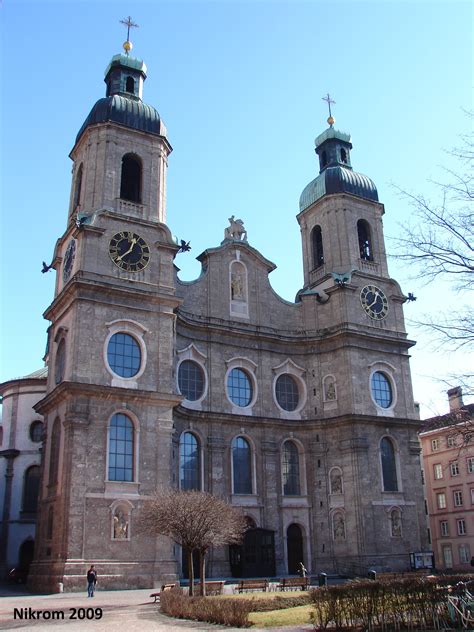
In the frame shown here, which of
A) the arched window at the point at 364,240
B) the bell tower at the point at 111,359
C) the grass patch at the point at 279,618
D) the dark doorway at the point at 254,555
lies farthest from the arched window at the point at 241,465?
the grass patch at the point at 279,618

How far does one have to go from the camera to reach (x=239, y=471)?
37031 millimetres

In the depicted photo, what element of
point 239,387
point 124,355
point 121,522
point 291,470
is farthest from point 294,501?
point 124,355

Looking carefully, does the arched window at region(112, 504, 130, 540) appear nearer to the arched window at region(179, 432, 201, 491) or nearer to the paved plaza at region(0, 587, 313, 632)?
the paved plaza at region(0, 587, 313, 632)

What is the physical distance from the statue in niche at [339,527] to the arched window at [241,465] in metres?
5.22

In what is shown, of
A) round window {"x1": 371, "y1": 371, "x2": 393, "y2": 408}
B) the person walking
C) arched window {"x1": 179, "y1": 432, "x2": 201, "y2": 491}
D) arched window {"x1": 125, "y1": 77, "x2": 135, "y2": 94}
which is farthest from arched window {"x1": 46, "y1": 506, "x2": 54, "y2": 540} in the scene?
arched window {"x1": 125, "y1": 77, "x2": 135, "y2": 94}

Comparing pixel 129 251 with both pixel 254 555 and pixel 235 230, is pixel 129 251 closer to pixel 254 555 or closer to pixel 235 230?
pixel 235 230

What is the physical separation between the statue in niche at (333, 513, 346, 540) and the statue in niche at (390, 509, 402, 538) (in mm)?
2809

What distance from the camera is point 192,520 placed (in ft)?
78.5

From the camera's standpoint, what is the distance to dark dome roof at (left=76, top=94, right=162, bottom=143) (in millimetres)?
36750

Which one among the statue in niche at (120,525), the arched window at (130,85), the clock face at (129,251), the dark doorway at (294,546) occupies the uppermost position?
the arched window at (130,85)

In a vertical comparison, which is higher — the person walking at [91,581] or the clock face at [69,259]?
the clock face at [69,259]

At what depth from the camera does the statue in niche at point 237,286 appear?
40.6 m

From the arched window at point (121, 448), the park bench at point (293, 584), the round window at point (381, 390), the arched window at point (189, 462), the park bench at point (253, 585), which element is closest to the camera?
the park bench at point (253, 585)

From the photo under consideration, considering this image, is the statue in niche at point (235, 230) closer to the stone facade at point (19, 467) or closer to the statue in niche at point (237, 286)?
the statue in niche at point (237, 286)
